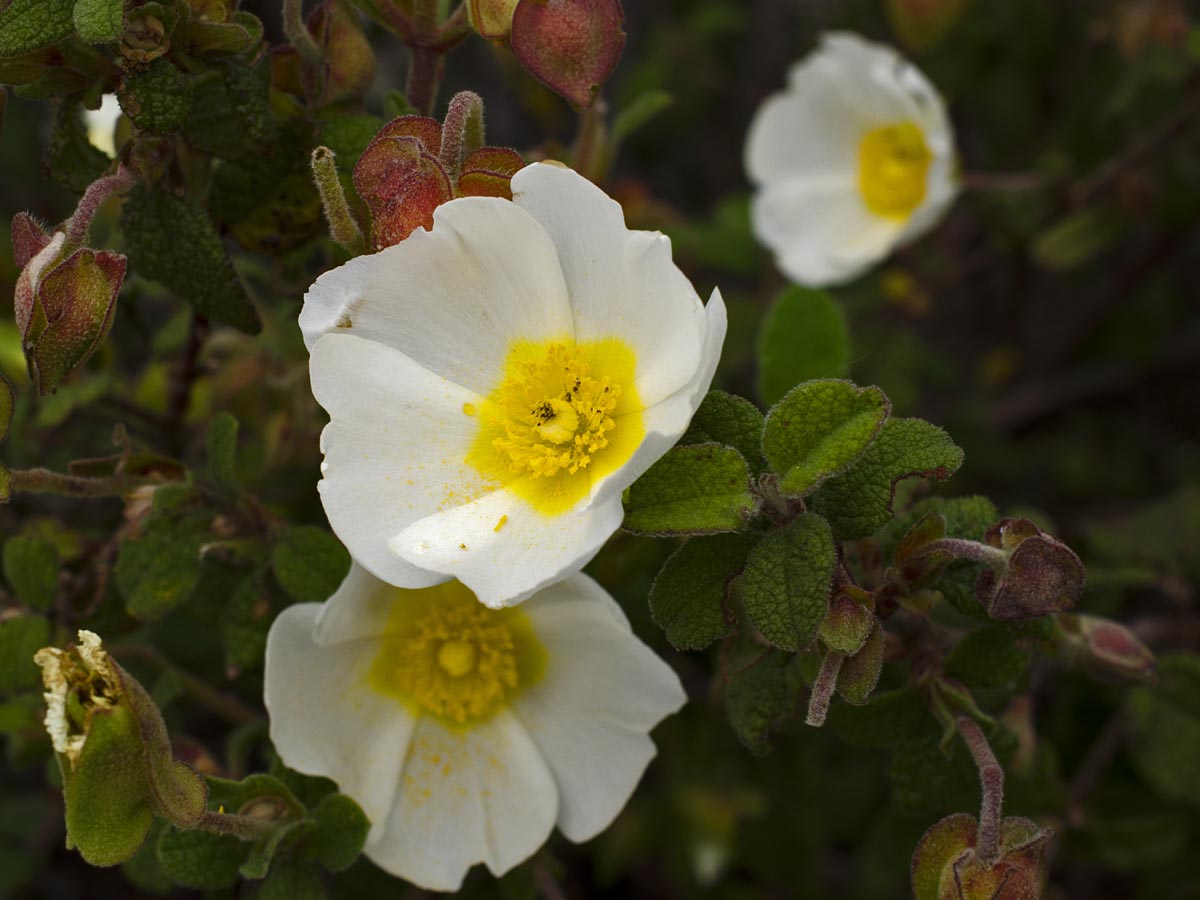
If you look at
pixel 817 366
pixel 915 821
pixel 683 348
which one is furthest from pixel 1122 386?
pixel 683 348

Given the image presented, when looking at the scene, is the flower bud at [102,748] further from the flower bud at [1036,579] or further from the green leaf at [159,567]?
the flower bud at [1036,579]

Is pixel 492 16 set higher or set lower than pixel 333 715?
higher

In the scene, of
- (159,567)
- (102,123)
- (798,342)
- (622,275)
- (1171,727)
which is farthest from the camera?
(102,123)

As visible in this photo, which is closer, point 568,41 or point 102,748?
point 102,748

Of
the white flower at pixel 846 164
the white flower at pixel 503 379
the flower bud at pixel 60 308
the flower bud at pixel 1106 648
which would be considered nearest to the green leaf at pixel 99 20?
the flower bud at pixel 60 308

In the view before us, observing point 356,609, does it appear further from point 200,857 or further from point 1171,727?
point 1171,727

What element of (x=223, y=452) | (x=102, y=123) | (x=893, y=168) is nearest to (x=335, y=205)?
(x=223, y=452)
